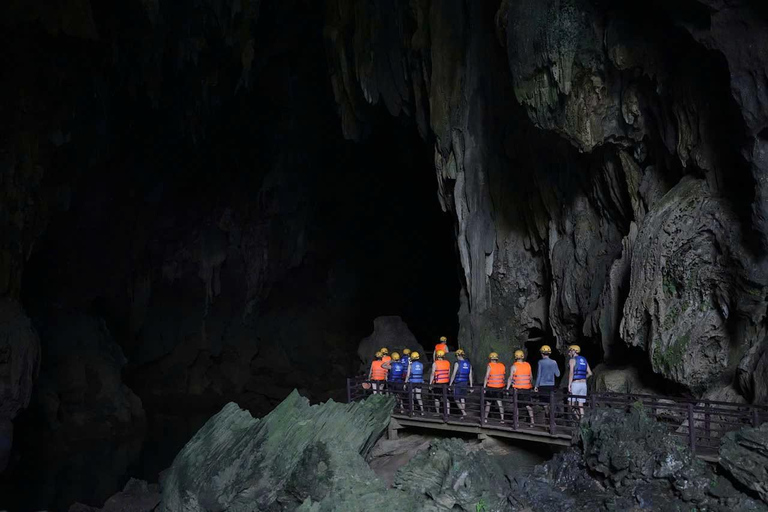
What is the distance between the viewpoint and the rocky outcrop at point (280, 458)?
11.4 metres

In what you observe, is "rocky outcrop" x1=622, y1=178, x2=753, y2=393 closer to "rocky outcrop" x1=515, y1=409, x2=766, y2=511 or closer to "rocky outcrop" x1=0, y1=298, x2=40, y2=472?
"rocky outcrop" x1=515, y1=409, x2=766, y2=511

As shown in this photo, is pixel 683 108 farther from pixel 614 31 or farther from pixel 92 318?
pixel 92 318

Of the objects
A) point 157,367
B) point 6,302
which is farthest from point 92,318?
point 6,302

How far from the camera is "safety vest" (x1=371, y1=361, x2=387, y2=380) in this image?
1567cm

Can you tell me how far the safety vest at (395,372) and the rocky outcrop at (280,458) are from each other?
170 centimetres

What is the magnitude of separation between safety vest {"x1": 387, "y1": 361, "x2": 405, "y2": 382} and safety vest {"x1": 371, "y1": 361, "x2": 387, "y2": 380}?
0.62 feet

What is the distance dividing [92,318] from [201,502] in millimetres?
17381

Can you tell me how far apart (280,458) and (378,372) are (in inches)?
144

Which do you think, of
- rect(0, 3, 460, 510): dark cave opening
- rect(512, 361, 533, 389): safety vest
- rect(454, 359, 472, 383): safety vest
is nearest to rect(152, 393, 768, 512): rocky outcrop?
rect(512, 361, 533, 389): safety vest

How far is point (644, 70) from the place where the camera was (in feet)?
44.7

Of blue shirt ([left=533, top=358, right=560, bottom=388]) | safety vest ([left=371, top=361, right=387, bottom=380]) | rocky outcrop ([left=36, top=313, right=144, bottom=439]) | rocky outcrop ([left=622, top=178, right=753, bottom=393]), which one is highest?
rocky outcrop ([left=622, top=178, right=753, bottom=393])

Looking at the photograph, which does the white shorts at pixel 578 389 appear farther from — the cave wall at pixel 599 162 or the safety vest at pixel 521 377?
the cave wall at pixel 599 162

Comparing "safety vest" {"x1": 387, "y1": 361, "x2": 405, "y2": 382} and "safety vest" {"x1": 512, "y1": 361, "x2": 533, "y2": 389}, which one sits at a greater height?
"safety vest" {"x1": 512, "y1": 361, "x2": 533, "y2": 389}

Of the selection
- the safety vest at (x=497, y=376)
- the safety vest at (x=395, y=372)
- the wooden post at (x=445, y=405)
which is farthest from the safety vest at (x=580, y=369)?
the safety vest at (x=395, y=372)
